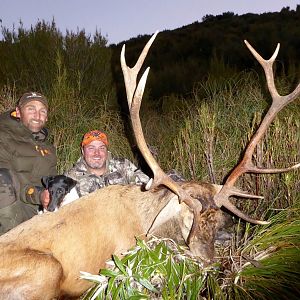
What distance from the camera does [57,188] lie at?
416cm

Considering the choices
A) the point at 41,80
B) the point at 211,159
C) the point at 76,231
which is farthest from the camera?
the point at 41,80

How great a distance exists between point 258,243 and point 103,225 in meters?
1.19

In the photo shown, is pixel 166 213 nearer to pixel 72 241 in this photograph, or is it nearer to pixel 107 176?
pixel 72 241

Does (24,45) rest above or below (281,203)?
above

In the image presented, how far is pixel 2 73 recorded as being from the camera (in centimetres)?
878

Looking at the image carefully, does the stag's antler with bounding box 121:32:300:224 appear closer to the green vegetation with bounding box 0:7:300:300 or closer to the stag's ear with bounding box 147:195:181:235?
the stag's ear with bounding box 147:195:181:235

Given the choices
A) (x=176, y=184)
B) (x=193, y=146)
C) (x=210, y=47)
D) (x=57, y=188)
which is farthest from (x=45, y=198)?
(x=210, y=47)

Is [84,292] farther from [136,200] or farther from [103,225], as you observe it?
[136,200]

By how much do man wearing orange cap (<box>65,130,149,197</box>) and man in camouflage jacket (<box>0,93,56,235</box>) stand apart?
38 centimetres

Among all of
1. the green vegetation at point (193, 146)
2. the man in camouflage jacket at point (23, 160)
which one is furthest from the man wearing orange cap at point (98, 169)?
the green vegetation at point (193, 146)

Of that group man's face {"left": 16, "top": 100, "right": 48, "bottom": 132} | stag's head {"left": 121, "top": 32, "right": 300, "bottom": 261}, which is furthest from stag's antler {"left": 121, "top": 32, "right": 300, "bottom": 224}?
man's face {"left": 16, "top": 100, "right": 48, "bottom": 132}

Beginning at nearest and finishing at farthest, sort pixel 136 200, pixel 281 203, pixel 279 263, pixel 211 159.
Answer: pixel 279 263
pixel 136 200
pixel 281 203
pixel 211 159

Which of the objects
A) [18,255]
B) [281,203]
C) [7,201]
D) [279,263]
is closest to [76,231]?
[18,255]

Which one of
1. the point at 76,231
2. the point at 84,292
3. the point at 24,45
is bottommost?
the point at 84,292
